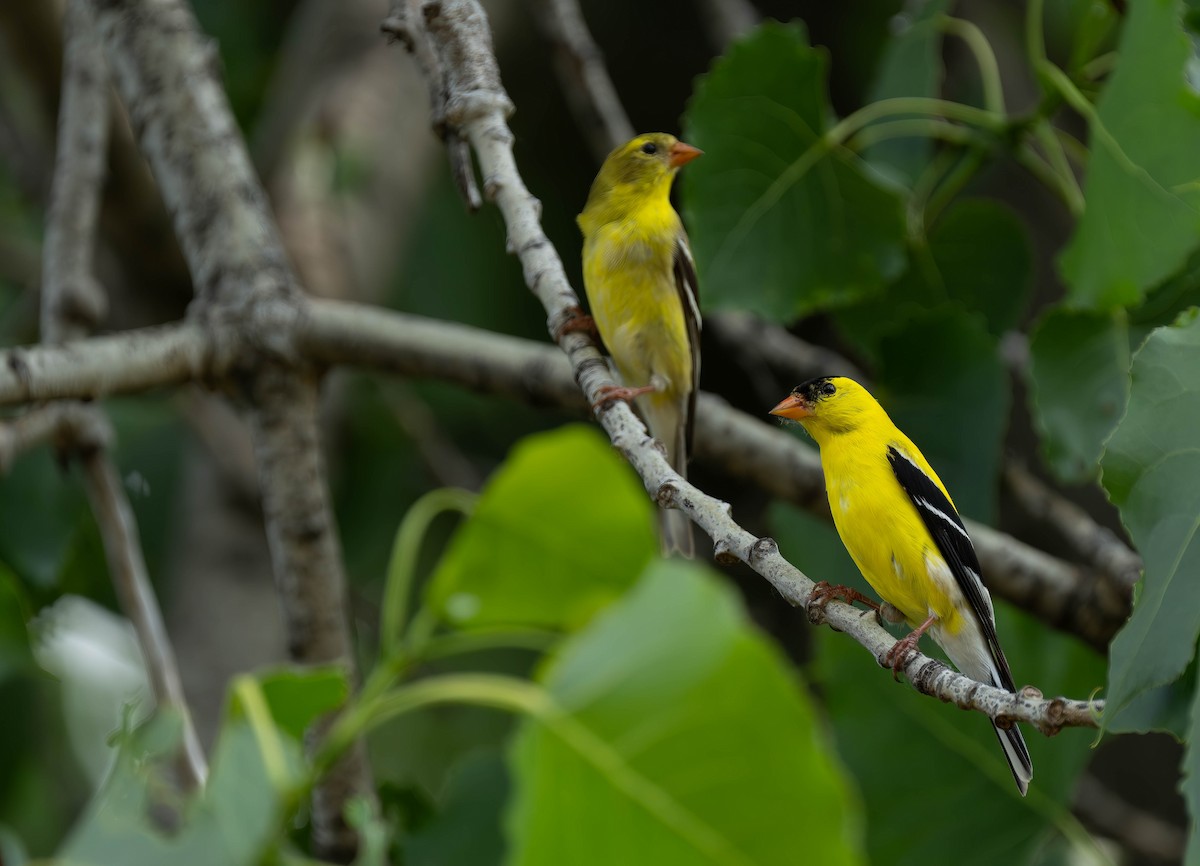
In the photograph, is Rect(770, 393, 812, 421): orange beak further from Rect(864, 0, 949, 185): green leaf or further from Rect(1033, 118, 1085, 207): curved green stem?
Rect(864, 0, 949, 185): green leaf

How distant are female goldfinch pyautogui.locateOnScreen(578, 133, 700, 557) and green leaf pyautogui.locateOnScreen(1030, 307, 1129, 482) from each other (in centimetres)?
56

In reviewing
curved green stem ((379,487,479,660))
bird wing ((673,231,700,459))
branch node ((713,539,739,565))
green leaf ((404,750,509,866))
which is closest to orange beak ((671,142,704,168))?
bird wing ((673,231,700,459))

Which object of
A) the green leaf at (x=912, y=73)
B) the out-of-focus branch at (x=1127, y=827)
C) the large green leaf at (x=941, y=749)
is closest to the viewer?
the large green leaf at (x=941, y=749)

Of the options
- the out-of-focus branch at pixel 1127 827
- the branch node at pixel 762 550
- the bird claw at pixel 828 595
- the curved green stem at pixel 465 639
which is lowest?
the out-of-focus branch at pixel 1127 827

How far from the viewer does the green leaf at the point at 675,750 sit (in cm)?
76

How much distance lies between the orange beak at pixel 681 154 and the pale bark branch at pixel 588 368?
542 mm

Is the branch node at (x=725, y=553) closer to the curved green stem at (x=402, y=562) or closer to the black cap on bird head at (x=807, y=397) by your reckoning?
the black cap on bird head at (x=807, y=397)

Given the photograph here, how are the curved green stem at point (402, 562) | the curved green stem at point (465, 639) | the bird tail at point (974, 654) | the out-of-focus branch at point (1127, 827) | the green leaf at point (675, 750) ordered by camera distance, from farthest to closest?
the out-of-focus branch at point (1127, 827), the curved green stem at point (402, 562), the curved green stem at point (465, 639), the bird tail at point (974, 654), the green leaf at point (675, 750)

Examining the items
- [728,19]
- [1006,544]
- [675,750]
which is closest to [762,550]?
[675,750]

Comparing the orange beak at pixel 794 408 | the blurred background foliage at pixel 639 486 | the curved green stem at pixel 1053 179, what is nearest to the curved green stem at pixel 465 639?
the blurred background foliage at pixel 639 486

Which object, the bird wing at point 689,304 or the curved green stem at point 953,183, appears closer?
the bird wing at point 689,304

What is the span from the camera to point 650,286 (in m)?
1.90

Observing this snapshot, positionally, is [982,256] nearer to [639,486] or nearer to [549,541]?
[639,486]

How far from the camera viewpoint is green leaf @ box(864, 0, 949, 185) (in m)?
2.33
